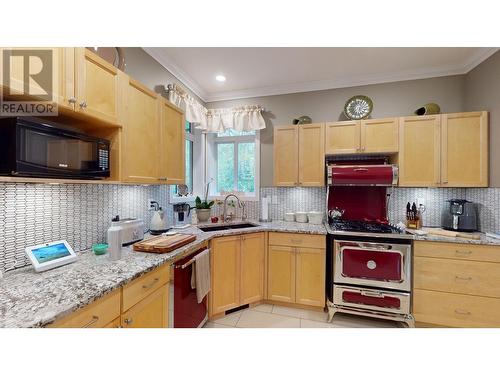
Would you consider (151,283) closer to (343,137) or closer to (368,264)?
(368,264)

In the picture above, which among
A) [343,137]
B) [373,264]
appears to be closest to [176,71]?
[343,137]

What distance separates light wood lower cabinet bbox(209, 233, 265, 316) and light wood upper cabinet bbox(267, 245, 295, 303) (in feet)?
0.35

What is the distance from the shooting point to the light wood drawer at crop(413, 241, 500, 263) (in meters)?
1.84

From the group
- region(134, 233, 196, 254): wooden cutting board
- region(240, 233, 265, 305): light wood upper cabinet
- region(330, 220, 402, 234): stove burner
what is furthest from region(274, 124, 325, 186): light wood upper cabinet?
region(134, 233, 196, 254): wooden cutting board

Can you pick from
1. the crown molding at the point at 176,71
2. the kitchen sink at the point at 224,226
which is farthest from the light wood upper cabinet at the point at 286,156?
the crown molding at the point at 176,71

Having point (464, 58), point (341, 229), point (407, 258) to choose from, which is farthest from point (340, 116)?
point (407, 258)

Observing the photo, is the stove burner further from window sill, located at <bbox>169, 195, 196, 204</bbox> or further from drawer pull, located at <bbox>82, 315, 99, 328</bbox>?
drawer pull, located at <bbox>82, 315, 99, 328</bbox>

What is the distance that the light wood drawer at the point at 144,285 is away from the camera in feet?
3.56

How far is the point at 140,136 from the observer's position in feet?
5.26

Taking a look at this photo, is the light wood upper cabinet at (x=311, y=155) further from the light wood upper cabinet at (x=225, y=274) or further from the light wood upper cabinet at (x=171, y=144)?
the light wood upper cabinet at (x=171, y=144)

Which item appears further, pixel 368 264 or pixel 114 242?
pixel 368 264

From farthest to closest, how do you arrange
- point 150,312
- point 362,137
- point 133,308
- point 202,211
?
point 202,211, point 362,137, point 150,312, point 133,308

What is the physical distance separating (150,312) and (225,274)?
976mm

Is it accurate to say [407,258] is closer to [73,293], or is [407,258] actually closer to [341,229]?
[341,229]
